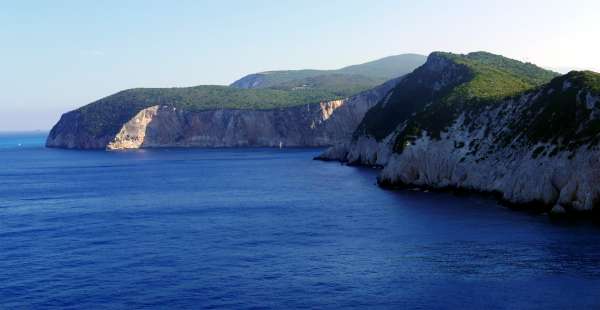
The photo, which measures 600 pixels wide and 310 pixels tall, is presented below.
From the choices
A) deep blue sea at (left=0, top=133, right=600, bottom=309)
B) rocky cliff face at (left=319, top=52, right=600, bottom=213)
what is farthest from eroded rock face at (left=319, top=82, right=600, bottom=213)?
deep blue sea at (left=0, top=133, right=600, bottom=309)

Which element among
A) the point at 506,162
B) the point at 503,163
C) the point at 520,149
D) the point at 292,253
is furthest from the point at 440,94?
the point at 292,253

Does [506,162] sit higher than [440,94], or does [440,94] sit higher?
[440,94]

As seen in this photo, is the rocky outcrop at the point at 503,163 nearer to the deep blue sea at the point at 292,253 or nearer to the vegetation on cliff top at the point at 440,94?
the deep blue sea at the point at 292,253

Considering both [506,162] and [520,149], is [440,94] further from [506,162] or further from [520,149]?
[520,149]

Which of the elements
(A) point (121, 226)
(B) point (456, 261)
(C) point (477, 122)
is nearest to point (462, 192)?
(C) point (477, 122)

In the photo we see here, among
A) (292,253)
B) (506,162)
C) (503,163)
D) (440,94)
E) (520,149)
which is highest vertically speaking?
(440,94)
